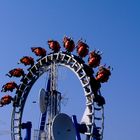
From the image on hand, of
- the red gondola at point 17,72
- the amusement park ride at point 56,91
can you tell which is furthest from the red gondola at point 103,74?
the red gondola at point 17,72

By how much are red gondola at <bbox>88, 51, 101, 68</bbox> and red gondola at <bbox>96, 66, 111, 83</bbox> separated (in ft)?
2.32

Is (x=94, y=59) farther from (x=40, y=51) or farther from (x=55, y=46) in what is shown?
(x=40, y=51)

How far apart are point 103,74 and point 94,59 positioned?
166cm

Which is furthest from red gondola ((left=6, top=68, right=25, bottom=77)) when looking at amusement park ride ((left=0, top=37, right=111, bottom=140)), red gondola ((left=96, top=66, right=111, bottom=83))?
red gondola ((left=96, top=66, right=111, bottom=83))

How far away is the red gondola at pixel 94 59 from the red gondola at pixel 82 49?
0.63 m

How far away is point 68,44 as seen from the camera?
43.3 m

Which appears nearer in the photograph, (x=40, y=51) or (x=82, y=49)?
(x=82, y=49)

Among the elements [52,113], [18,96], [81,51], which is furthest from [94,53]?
[18,96]

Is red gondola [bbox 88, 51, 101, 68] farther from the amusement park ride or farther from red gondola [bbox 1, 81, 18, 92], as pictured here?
red gondola [bbox 1, 81, 18, 92]

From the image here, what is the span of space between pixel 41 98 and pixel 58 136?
596 cm

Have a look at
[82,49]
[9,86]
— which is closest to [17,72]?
[9,86]

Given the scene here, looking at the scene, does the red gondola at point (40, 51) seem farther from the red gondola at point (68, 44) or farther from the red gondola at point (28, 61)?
the red gondola at point (68, 44)

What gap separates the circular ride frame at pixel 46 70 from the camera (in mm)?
39812

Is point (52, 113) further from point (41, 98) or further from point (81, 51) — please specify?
point (81, 51)
